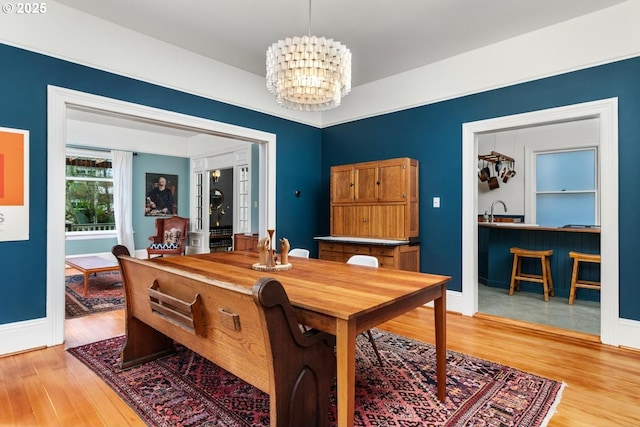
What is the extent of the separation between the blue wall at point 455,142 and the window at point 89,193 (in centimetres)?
490

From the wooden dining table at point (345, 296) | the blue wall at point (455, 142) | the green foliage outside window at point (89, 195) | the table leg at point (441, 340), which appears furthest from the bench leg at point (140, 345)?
the green foliage outside window at point (89, 195)

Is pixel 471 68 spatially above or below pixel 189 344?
above

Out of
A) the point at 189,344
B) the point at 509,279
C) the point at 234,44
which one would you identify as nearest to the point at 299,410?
the point at 189,344

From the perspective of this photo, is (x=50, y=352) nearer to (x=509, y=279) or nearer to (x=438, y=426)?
(x=438, y=426)

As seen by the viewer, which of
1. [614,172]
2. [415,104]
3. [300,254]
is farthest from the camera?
[415,104]

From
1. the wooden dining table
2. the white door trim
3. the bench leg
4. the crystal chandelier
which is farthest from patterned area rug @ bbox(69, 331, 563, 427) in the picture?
the crystal chandelier

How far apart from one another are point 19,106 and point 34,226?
977mm

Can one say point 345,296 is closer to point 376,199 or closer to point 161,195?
point 376,199

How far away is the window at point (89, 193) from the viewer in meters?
6.68

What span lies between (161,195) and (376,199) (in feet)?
18.1

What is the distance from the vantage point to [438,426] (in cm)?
175

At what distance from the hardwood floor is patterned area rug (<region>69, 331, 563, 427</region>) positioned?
0.10 meters

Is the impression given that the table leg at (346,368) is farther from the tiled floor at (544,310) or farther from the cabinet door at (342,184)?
the cabinet door at (342,184)

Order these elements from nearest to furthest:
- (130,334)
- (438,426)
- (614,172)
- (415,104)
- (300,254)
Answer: (438,426)
(130,334)
(614,172)
(300,254)
(415,104)
